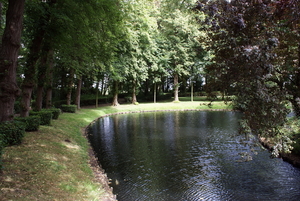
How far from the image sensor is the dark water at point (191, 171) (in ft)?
23.5

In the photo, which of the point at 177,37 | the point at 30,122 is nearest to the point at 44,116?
the point at 30,122

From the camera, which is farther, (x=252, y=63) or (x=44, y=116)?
(x=44, y=116)

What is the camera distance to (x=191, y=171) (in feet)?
29.7

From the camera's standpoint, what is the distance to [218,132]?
1672 centimetres

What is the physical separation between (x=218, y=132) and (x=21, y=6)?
1422 cm

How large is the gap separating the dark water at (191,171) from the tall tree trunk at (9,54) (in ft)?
14.5

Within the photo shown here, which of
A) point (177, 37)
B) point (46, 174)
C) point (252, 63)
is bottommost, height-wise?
point (46, 174)

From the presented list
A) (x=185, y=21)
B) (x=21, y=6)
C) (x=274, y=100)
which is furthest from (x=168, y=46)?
(x=274, y=100)

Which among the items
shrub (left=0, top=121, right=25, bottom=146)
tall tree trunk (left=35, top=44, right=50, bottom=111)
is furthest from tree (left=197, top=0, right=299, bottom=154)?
tall tree trunk (left=35, top=44, right=50, bottom=111)

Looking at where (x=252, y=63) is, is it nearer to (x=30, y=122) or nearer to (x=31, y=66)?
(x=30, y=122)

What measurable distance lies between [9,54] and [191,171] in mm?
8019

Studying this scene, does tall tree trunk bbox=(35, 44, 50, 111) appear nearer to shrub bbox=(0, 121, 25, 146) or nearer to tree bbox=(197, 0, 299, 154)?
shrub bbox=(0, 121, 25, 146)

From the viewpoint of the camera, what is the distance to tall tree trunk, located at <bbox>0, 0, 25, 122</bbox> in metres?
7.71

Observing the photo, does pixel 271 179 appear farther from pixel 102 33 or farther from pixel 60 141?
pixel 102 33
